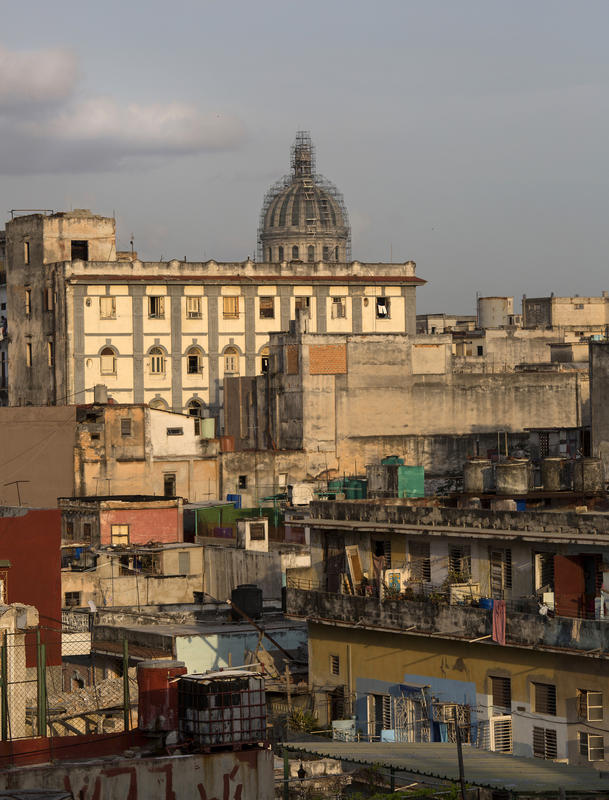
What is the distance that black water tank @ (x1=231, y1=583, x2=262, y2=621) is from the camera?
143 ft

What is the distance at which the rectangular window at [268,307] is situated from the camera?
97875 millimetres

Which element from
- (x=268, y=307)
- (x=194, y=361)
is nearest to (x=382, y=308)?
(x=268, y=307)

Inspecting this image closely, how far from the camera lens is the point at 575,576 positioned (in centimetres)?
3312

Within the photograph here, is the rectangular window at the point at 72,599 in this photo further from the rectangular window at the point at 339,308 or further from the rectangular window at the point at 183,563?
the rectangular window at the point at 339,308

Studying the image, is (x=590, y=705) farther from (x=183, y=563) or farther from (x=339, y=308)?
(x=339, y=308)

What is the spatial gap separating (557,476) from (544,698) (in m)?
8.72

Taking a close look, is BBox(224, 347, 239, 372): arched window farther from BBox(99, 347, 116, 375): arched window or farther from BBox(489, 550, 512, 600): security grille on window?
BBox(489, 550, 512, 600): security grille on window

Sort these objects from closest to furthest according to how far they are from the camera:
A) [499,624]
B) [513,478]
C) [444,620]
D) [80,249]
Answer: [499,624] → [444,620] → [513,478] → [80,249]

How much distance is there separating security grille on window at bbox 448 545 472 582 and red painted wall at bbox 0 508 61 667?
9760 millimetres

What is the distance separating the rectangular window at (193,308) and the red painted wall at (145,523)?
37583 mm

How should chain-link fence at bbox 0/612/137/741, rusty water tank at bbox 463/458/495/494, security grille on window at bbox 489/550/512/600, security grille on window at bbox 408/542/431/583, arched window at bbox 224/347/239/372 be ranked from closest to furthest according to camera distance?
chain-link fence at bbox 0/612/137/741 < security grille on window at bbox 489/550/512/600 < security grille on window at bbox 408/542/431/583 < rusty water tank at bbox 463/458/495/494 < arched window at bbox 224/347/239/372

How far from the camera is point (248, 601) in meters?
43.6

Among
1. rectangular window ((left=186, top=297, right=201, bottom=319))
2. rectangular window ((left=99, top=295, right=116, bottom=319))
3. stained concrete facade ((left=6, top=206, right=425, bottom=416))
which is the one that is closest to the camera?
stained concrete facade ((left=6, top=206, right=425, bottom=416))

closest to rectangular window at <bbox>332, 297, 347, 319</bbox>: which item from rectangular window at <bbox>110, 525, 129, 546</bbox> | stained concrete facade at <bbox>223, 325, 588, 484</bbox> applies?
stained concrete facade at <bbox>223, 325, 588, 484</bbox>
